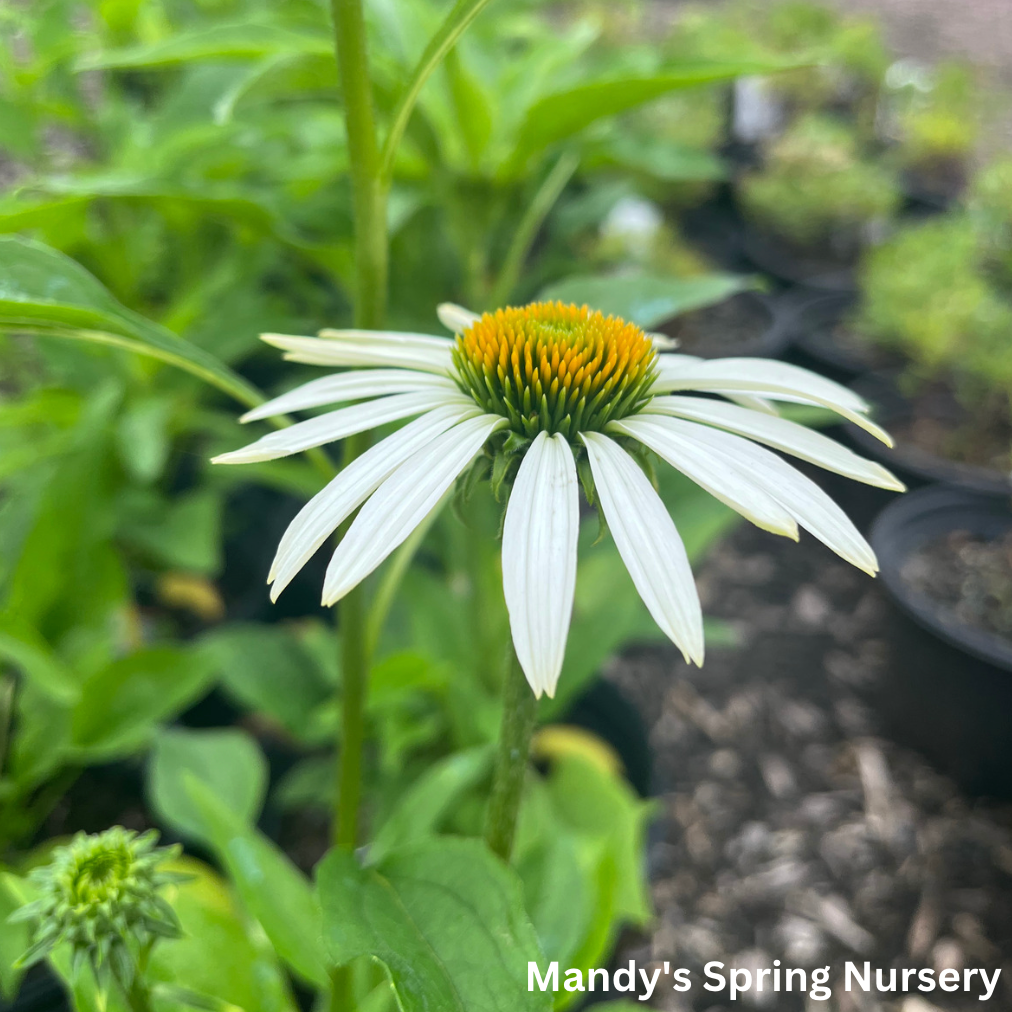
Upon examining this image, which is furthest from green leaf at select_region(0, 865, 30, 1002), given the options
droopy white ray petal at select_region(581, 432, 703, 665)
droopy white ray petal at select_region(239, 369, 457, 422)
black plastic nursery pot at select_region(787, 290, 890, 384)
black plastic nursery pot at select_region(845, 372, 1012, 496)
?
black plastic nursery pot at select_region(787, 290, 890, 384)

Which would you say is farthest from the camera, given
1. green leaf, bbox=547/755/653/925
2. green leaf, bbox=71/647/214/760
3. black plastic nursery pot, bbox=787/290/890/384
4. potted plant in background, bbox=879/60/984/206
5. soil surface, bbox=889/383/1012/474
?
potted plant in background, bbox=879/60/984/206

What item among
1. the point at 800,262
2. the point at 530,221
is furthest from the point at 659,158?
the point at 800,262

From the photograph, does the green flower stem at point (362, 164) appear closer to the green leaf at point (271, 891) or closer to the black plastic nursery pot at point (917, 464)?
the green leaf at point (271, 891)

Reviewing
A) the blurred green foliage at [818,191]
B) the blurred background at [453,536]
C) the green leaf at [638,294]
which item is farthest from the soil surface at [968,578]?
the blurred green foliage at [818,191]

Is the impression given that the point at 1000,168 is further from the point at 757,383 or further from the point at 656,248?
the point at 757,383

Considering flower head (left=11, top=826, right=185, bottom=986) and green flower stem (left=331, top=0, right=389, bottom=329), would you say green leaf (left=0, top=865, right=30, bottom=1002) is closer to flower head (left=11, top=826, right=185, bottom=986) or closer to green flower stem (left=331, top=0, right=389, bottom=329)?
flower head (left=11, top=826, right=185, bottom=986)

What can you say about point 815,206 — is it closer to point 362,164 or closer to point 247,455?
point 362,164
